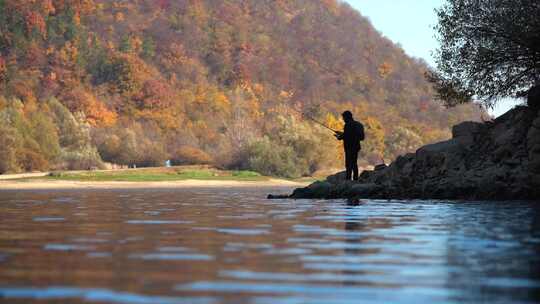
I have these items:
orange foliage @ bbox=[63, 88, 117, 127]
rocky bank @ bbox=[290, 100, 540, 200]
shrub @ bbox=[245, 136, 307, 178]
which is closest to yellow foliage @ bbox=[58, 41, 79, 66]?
orange foliage @ bbox=[63, 88, 117, 127]

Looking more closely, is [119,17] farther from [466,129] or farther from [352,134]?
[352,134]

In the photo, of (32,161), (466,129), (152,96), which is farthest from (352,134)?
(152,96)

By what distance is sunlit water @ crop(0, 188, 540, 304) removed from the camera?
792 centimetres

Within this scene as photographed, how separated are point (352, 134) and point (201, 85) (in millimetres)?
100576

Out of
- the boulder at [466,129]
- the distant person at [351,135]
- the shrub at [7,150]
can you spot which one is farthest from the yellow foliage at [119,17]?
the distant person at [351,135]

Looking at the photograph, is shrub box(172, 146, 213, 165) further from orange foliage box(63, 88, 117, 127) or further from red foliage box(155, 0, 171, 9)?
red foliage box(155, 0, 171, 9)

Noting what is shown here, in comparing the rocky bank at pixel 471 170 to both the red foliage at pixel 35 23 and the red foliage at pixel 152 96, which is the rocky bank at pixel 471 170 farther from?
the red foliage at pixel 35 23

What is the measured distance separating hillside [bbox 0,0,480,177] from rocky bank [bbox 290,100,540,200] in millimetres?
43726

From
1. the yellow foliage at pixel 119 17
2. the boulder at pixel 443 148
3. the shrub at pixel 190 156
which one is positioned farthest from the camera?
the yellow foliage at pixel 119 17

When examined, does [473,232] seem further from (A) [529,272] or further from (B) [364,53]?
(B) [364,53]

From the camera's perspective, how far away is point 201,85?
131 meters

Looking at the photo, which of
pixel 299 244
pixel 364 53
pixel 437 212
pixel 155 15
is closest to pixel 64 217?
pixel 437 212

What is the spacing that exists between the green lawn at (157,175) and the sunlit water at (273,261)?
54099 mm

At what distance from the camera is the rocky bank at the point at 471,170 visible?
29.6m
